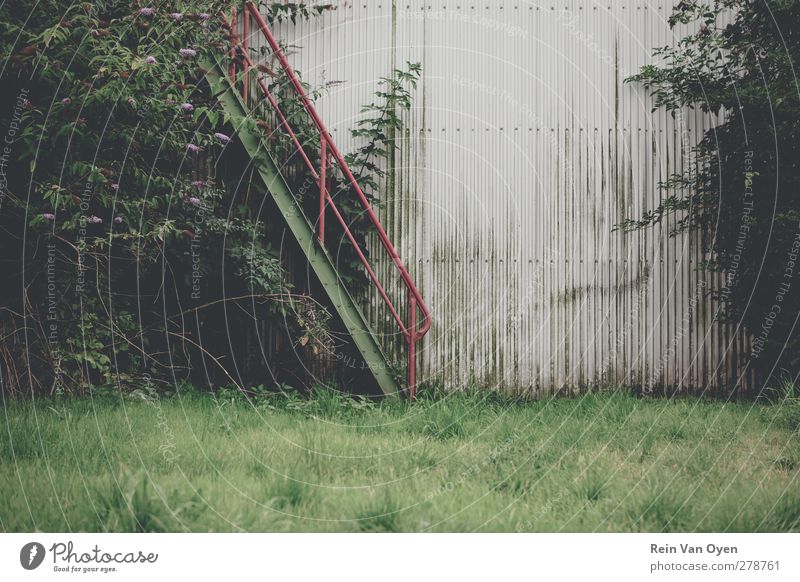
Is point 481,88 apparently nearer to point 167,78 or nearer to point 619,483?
point 167,78

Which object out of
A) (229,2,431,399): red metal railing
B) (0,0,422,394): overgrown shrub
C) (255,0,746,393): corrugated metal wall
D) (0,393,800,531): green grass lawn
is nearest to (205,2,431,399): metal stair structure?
(229,2,431,399): red metal railing

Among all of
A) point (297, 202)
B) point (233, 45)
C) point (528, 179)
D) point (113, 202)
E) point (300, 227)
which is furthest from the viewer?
point (528, 179)

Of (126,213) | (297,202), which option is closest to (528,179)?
(297,202)

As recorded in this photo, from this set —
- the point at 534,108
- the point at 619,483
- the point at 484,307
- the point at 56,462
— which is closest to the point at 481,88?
the point at 534,108

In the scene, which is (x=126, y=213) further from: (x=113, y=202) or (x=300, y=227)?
(x=300, y=227)

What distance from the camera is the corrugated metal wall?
6.92 m

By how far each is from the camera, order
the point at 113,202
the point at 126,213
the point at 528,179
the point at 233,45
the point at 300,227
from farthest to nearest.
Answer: the point at 528,179 → the point at 300,227 → the point at 233,45 → the point at 126,213 → the point at 113,202

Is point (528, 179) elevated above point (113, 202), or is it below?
above

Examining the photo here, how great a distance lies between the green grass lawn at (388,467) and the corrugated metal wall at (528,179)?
1.23 meters

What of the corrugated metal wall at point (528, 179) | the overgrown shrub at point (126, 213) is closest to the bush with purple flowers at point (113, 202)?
the overgrown shrub at point (126, 213)

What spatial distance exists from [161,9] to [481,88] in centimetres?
388

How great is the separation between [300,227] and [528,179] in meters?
3.11

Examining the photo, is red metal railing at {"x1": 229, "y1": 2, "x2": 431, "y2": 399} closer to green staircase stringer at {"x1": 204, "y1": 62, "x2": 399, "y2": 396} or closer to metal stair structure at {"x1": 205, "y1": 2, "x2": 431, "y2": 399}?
metal stair structure at {"x1": 205, "y1": 2, "x2": 431, "y2": 399}

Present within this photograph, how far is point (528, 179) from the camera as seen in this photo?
7.06m
